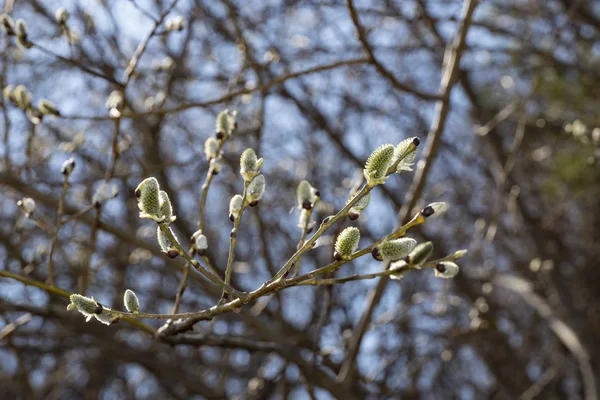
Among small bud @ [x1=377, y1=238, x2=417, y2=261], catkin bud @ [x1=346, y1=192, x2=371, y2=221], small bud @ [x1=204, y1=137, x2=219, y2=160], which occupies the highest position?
small bud @ [x1=204, y1=137, x2=219, y2=160]

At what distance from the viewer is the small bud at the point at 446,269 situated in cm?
127

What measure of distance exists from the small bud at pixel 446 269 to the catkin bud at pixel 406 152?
0.71 feet

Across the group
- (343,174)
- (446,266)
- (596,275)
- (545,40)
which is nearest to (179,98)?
(343,174)

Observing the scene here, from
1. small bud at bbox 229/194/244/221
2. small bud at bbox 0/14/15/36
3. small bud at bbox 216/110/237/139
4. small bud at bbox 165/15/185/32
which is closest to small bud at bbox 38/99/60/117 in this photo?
small bud at bbox 0/14/15/36

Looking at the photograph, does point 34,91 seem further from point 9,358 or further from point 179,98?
point 9,358

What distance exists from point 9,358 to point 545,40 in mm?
5992

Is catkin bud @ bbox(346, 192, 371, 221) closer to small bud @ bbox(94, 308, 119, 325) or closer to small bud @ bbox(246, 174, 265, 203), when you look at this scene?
small bud @ bbox(246, 174, 265, 203)

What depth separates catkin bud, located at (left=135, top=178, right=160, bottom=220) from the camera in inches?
46.2

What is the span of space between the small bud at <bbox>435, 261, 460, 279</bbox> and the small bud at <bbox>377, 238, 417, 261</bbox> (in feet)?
0.39

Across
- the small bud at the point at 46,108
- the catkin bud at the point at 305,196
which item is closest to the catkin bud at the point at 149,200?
the catkin bud at the point at 305,196

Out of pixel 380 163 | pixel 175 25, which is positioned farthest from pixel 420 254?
pixel 175 25

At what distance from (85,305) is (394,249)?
2.01 feet

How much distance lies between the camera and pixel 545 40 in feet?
16.6

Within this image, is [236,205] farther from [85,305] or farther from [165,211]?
[85,305]
